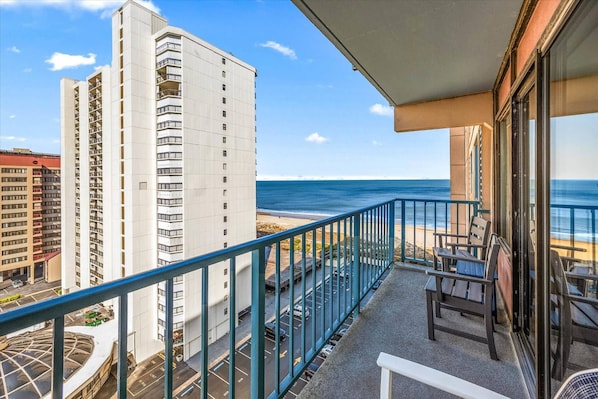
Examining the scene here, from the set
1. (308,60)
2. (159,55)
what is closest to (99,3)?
(159,55)

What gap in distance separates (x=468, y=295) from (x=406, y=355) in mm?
675

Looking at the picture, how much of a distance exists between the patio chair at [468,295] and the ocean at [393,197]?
698mm

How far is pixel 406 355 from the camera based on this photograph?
199 cm

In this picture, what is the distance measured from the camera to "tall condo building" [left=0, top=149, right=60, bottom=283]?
47.1 feet

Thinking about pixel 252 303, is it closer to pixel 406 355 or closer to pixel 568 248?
pixel 406 355

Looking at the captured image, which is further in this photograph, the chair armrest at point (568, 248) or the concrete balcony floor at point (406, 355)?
the concrete balcony floor at point (406, 355)

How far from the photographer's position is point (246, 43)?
1906 cm

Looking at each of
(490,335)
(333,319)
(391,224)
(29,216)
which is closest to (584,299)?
(490,335)

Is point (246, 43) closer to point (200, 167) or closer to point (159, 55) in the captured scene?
point (159, 55)

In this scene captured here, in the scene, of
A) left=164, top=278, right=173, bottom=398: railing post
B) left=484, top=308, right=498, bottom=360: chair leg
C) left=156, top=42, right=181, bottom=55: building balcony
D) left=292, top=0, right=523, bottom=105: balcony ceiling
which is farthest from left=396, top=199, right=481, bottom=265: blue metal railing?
left=156, top=42, right=181, bottom=55: building balcony

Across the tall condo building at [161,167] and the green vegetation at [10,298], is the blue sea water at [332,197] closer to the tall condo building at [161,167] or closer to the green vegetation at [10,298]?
the tall condo building at [161,167]

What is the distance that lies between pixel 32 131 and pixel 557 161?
92.7ft

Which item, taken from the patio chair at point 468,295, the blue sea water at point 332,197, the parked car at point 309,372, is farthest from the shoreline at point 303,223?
the parked car at point 309,372

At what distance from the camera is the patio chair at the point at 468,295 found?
6.26ft
